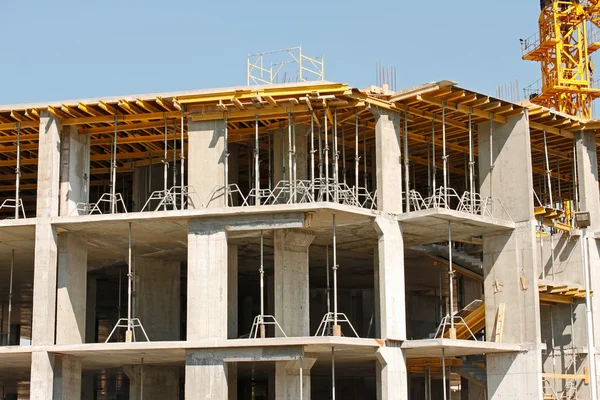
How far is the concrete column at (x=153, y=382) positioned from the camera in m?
38.3

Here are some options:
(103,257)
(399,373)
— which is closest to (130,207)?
(103,257)

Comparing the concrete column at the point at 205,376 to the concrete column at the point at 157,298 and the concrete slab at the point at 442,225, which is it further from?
the concrete slab at the point at 442,225

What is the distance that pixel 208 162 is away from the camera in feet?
109

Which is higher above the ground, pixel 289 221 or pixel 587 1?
pixel 587 1

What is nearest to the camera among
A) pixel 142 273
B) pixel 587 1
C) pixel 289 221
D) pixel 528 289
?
pixel 289 221

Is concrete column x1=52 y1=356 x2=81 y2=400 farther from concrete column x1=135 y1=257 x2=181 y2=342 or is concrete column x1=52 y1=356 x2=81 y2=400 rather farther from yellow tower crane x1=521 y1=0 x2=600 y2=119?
yellow tower crane x1=521 y1=0 x2=600 y2=119

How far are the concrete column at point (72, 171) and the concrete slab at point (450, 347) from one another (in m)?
12.6

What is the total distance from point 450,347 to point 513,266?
4.30 meters

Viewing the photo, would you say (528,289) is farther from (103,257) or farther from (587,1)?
(587,1)

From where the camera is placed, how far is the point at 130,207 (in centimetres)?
4512

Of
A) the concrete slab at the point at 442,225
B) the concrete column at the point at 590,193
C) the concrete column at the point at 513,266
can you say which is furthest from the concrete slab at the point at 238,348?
the concrete column at the point at 590,193

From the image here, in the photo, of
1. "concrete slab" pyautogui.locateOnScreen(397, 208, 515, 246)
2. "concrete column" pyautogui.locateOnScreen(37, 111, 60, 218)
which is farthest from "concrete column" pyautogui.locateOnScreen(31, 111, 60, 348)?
"concrete slab" pyautogui.locateOnScreen(397, 208, 515, 246)

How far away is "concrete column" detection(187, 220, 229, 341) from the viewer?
104 ft

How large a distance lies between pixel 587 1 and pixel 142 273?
27096 millimetres
